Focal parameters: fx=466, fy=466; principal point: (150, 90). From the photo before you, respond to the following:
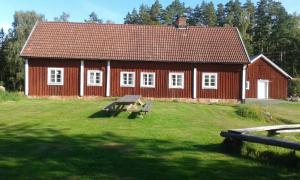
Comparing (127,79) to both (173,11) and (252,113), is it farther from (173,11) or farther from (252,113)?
(173,11)

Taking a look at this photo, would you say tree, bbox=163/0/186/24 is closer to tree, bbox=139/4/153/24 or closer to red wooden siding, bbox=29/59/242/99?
tree, bbox=139/4/153/24

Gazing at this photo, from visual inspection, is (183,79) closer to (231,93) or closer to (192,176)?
(231,93)

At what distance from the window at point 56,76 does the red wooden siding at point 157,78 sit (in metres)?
3.36

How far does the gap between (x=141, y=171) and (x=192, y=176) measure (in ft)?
2.90

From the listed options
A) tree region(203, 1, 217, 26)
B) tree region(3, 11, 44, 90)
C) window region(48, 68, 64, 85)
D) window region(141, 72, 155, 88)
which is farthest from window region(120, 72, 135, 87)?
tree region(203, 1, 217, 26)

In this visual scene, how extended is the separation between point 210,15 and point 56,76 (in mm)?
59035

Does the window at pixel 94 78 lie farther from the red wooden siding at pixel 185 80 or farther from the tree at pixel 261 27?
the tree at pixel 261 27

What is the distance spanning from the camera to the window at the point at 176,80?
31.1 metres

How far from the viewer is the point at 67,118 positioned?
16844mm

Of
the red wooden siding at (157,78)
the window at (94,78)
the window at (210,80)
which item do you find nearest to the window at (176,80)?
the red wooden siding at (157,78)

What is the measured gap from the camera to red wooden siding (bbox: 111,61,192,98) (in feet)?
102

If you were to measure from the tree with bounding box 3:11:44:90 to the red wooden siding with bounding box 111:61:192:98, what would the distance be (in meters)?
32.4

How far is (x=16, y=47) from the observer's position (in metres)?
62.7

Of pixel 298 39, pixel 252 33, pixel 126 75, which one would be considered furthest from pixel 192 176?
pixel 252 33
